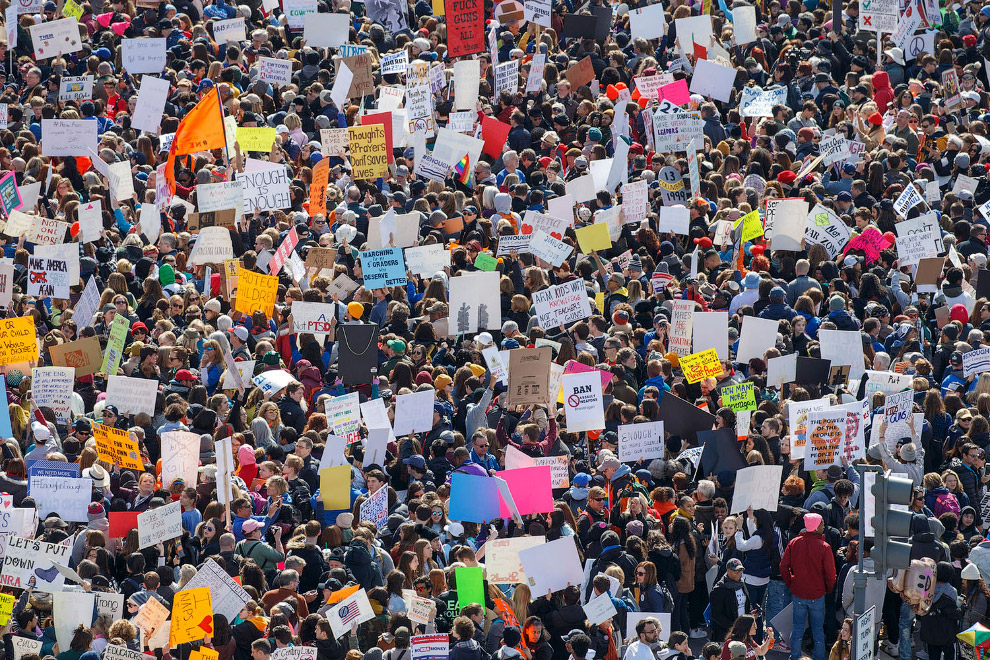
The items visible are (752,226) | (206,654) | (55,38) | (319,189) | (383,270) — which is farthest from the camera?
(55,38)

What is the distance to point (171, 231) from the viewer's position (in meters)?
19.2

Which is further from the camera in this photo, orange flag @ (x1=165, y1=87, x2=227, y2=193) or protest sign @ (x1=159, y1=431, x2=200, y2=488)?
orange flag @ (x1=165, y1=87, x2=227, y2=193)

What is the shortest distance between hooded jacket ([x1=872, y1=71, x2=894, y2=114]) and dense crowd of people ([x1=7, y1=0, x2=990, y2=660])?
0.16ft

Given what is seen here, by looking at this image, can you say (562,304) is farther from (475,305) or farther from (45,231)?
(45,231)

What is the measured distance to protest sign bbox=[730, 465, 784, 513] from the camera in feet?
45.6

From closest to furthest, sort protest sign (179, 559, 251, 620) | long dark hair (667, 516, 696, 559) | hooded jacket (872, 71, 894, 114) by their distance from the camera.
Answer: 1. protest sign (179, 559, 251, 620)
2. long dark hair (667, 516, 696, 559)
3. hooded jacket (872, 71, 894, 114)

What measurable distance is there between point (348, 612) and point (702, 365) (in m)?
5.06

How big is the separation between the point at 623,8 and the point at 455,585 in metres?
13.1

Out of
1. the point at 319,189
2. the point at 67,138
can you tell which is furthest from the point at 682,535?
the point at 67,138

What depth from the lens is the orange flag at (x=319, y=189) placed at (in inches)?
752

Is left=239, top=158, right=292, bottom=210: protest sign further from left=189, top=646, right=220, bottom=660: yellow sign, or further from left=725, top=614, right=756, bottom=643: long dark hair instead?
left=725, top=614, right=756, bottom=643: long dark hair

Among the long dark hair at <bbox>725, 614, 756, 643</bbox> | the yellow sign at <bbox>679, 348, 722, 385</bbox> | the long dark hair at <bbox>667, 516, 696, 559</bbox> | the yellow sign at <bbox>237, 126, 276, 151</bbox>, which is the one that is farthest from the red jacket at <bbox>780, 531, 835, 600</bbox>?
the yellow sign at <bbox>237, 126, 276, 151</bbox>

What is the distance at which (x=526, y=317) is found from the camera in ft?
56.5

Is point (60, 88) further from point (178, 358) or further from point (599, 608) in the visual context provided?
point (599, 608)
